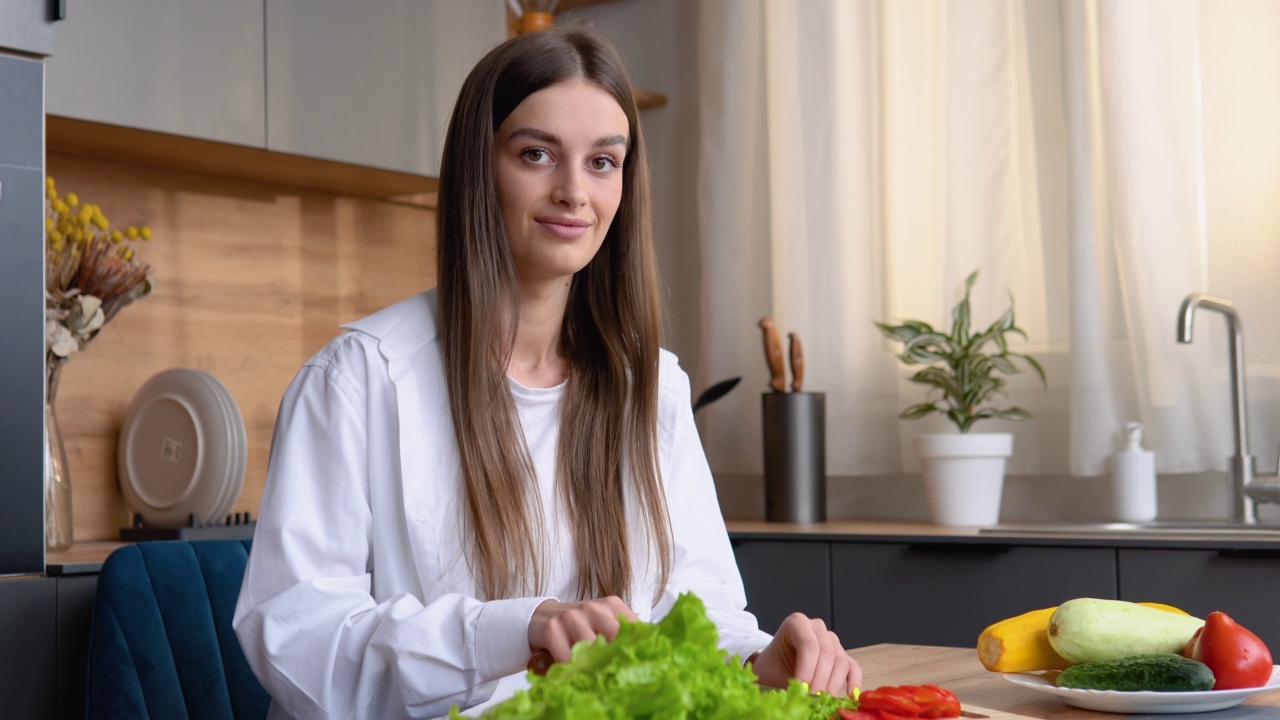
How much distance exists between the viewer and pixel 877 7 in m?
2.95

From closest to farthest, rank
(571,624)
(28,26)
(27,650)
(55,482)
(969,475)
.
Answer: (571,624) < (27,650) < (28,26) < (55,482) < (969,475)

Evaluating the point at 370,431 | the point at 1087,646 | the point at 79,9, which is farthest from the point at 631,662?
the point at 79,9

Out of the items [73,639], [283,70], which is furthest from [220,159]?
[73,639]

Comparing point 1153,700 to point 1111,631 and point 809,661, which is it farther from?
point 809,661

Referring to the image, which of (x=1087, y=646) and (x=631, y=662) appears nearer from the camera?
(x=631, y=662)

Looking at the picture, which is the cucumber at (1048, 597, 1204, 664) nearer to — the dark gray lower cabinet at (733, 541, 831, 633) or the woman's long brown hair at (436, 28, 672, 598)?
the woman's long brown hair at (436, 28, 672, 598)

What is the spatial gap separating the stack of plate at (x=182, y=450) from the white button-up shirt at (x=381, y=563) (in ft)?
3.71

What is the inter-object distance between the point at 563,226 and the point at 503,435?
0.75ft

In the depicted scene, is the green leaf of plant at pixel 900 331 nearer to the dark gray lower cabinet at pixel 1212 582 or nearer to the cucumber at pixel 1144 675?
the dark gray lower cabinet at pixel 1212 582

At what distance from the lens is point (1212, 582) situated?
6.73 feet

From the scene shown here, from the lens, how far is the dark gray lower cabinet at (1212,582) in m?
2.01

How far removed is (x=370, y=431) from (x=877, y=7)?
1984 millimetres

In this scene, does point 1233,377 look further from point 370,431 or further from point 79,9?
point 79,9

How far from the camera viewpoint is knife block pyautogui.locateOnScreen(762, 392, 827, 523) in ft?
9.03
